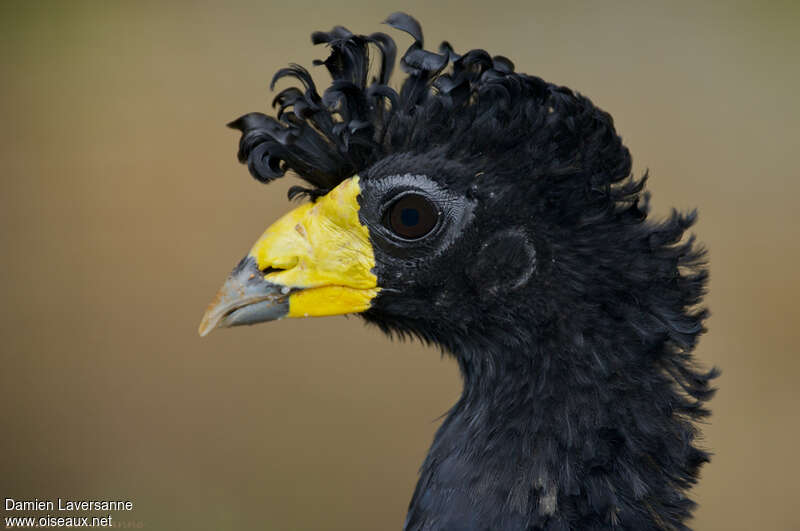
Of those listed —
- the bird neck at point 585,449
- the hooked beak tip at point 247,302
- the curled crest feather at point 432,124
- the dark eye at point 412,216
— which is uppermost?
the curled crest feather at point 432,124

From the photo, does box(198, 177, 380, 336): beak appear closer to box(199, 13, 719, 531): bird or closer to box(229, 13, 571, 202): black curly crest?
box(199, 13, 719, 531): bird

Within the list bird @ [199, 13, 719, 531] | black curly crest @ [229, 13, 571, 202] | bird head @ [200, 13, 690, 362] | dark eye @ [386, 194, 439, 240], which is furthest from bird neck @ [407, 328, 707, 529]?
black curly crest @ [229, 13, 571, 202]

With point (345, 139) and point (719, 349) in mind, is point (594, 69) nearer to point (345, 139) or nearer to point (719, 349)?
point (719, 349)

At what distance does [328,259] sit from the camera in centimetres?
266

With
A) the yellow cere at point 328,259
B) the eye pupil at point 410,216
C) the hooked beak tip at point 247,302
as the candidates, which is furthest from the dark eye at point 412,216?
the hooked beak tip at point 247,302

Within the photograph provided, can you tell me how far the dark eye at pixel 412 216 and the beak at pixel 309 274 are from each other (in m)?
0.10

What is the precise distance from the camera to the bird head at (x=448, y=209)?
251 cm

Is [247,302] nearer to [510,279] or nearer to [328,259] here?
[328,259]

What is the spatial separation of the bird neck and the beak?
21.6 inches

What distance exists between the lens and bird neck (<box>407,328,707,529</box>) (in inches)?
95.7

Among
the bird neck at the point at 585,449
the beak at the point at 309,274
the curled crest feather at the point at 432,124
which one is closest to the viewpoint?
the bird neck at the point at 585,449

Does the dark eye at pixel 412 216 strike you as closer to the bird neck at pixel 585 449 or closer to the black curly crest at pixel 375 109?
the black curly crest at pixel 375 109

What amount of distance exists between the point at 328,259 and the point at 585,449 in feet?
3.09

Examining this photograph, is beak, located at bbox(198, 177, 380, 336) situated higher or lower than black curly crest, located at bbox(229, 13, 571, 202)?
lower
